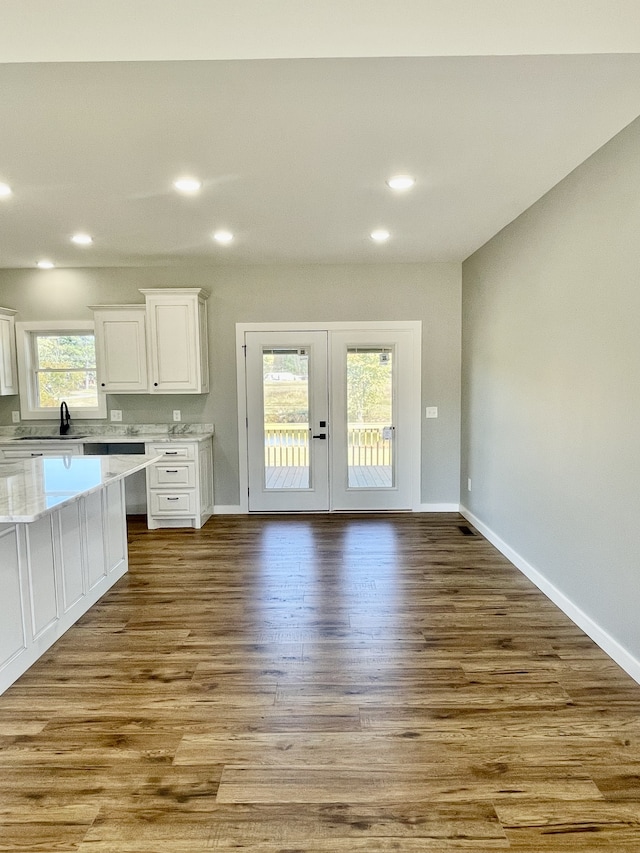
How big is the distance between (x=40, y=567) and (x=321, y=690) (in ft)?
5.20

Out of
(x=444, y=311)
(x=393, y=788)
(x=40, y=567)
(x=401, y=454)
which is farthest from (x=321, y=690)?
(x=444, y=311)

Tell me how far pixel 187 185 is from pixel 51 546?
225 centimetres

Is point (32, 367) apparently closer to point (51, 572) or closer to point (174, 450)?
point (174, 450)

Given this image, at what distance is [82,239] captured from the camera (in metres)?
4.11

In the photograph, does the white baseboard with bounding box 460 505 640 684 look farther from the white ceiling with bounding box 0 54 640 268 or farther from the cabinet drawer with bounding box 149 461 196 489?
the cabinet drawer with bounding box 149 461 196 489

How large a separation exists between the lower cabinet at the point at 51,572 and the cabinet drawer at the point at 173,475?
1164 mm

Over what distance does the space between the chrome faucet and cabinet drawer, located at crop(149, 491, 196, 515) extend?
120 cm

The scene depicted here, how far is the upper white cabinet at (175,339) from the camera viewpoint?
477 cm

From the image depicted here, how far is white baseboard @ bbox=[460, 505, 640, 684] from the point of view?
7.72 feet

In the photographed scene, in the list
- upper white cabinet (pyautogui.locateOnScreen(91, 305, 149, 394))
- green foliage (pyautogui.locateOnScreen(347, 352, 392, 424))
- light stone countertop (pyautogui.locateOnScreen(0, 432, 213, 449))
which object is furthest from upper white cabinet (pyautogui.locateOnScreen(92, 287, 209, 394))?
green foliage (pyautogui.locateOnScreen(347, 352, 392, 424))

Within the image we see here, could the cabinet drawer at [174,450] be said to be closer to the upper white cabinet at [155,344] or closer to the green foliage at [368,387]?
the upper white cabinet at [155,344]

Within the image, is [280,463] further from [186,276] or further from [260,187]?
[260,187]

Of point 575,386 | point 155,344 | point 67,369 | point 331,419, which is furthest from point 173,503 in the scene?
point 575,386

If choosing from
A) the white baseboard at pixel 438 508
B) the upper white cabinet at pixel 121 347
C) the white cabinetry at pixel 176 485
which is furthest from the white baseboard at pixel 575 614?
the upper white cabinet at pixel 121 347
